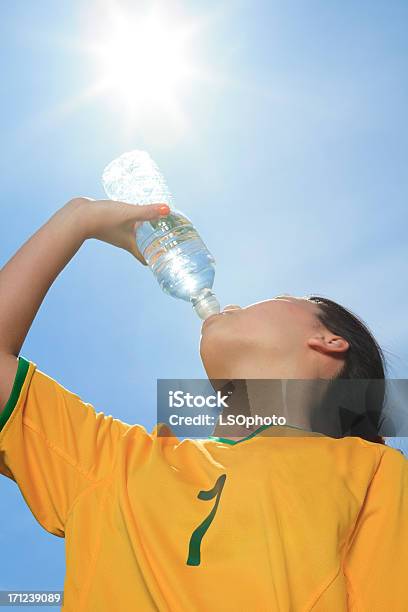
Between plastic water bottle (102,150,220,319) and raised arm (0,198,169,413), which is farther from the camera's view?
plastic water bottle (102,150,220,319)

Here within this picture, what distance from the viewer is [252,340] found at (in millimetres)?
2076

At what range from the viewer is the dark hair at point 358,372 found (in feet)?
7.55

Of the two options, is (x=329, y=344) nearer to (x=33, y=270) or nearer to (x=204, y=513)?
(x=204, y=513)

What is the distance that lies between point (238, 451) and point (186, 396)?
0.54 meters

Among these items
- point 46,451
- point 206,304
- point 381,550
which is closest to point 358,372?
point 206,304

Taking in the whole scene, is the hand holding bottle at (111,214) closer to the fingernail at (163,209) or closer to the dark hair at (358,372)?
the fingernail at (163,209)

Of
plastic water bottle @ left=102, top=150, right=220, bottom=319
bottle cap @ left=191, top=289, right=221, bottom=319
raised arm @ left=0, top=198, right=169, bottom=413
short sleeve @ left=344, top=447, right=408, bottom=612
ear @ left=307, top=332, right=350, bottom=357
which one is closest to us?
short sleeve @ left=344, top=447, right=408, bottom=612

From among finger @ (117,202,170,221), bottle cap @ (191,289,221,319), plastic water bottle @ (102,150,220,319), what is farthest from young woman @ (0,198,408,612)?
plastic water bottle @ (102,150,220,319)

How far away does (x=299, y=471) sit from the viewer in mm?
1786

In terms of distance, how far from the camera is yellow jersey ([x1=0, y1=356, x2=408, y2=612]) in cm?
159

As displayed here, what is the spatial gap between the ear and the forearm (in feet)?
2.82

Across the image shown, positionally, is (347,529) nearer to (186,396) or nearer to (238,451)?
(238,451)

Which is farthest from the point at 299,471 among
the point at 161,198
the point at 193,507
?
the point at 161,198

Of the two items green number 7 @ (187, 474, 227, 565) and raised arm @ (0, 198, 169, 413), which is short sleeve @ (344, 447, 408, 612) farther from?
raised arm @ (0, 198, 169, 413)
